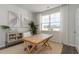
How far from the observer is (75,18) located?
2.37 metres

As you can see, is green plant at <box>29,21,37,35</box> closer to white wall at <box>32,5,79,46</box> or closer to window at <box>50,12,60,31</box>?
white wall at <box>32,5,79,46</box>

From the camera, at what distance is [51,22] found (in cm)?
212

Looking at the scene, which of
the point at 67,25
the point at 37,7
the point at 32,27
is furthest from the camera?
the point at 67,25

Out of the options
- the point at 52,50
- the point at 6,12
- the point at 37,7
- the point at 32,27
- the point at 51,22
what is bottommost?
the point at 52,50

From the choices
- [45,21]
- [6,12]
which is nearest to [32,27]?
[45,21]

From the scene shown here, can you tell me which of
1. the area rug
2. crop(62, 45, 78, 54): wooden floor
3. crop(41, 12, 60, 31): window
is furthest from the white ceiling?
crop(62, 45, 78, 54): wooden floor

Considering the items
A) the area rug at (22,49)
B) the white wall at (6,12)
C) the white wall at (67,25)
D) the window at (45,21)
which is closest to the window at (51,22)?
the window at (45,21)

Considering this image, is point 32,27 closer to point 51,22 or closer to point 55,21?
point 51,22

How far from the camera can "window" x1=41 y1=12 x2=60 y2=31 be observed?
2072mm

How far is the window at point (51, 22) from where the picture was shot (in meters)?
2.07
